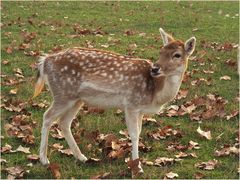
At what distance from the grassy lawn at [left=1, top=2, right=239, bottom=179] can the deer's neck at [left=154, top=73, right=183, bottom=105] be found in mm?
749

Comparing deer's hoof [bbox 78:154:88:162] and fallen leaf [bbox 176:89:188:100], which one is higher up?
deer's hoof [bbox 78:154:88:162]

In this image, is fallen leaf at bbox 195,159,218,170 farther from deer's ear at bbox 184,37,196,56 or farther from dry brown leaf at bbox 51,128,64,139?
dry brown leaf at bbox 51,128,64,139

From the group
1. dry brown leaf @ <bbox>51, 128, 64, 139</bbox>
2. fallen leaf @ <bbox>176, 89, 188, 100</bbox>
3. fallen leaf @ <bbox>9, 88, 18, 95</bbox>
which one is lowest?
fallen leaf @ <bbox>9, 88, 18, 95</bbox>

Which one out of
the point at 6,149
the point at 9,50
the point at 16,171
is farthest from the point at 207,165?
the point at 9,50

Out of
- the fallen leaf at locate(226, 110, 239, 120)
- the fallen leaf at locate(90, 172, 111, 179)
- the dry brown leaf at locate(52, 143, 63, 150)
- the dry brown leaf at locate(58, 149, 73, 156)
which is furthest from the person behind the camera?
the fallen leaf at locate(226, 110, 239, 120)

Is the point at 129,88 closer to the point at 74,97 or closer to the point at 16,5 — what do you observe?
the point at 74,97

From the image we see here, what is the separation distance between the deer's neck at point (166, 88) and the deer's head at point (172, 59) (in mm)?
73

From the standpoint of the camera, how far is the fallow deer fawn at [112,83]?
6.66 m

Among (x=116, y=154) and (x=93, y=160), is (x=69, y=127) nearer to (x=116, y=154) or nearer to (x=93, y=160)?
(x=93, y=160)

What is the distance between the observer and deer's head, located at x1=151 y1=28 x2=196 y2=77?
21.6 feet

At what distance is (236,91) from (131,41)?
5.48 meters

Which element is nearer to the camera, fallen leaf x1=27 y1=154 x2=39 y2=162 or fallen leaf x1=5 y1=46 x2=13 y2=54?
fallen leaf x1=27 y1=154 x2=39 y2=162

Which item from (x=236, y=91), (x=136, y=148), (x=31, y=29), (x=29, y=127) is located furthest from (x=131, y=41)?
(x=136, y=148)

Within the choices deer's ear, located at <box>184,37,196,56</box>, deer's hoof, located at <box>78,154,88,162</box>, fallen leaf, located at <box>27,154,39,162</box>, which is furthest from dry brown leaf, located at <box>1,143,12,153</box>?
deer's ear, located at <box>184,37,196,56</box>
